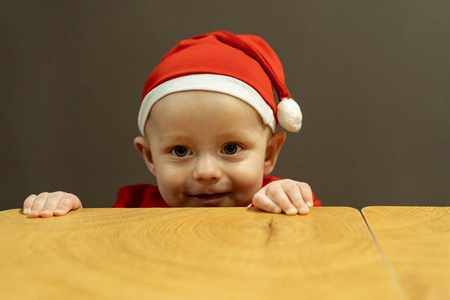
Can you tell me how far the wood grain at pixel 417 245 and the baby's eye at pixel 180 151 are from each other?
528 millimetres

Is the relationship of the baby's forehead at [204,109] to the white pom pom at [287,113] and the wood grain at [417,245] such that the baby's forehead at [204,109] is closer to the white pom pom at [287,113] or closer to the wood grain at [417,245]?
the white pom pom at [287,113]

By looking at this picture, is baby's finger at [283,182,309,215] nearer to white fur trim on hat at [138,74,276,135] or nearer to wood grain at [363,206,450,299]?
wood grain at [363,206,450,299]

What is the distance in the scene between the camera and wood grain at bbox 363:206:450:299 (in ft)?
1.19

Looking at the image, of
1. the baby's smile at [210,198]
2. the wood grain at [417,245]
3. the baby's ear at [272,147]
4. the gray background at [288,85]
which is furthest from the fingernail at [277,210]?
the gray background at [288,85]

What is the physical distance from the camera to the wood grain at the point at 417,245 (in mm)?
362

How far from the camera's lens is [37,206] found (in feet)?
2.42

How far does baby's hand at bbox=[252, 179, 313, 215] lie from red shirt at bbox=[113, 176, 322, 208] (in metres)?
0.55

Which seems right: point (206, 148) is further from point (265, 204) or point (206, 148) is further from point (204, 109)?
point (265, 204)

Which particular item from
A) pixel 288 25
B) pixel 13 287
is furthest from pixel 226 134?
pixel 288 25

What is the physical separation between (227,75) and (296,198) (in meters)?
0.49

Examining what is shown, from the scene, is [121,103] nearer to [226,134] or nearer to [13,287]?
[226,134]

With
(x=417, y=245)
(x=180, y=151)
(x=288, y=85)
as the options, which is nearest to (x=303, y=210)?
(x=417, y=245)

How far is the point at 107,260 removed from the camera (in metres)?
0.44

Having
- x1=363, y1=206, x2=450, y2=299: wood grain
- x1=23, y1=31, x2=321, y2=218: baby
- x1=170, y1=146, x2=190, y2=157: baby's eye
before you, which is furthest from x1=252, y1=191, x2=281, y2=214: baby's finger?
x1=170, y1=146, x2=190, y2=157: baby's eye
